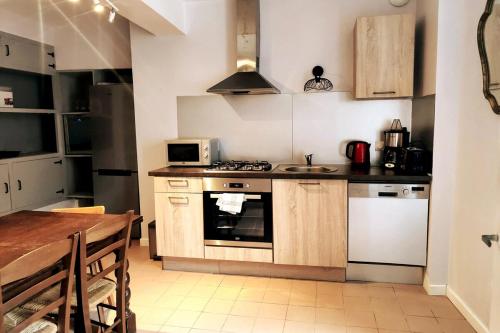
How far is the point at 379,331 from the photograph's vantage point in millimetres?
2332

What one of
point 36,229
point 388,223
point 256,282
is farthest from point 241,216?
point 36,229

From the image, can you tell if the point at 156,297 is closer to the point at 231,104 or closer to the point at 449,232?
the point at 231,104

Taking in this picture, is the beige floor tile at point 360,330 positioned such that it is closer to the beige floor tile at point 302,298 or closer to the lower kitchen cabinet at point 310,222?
the beige floor tile at point 302,298

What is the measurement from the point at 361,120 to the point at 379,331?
72.6 inches

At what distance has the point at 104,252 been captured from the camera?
68.7 inches

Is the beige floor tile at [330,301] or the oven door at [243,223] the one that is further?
the oven door at [243,223]

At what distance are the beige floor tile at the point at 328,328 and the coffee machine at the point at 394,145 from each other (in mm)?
1415

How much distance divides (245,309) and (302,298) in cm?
45

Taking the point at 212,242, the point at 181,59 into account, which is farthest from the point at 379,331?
the point at 181,59

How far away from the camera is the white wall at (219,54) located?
3396mm

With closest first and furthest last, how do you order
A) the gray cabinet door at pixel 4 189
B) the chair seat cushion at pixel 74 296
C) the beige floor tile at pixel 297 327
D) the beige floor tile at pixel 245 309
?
the chair seat cushion at pixel 74 296
the beige floor tile at pixel 297 327
the beige floor tile at pixel 245 309
the gray cabinet door at pixel 4 189

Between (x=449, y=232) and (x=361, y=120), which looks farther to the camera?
(x=361, y=120)

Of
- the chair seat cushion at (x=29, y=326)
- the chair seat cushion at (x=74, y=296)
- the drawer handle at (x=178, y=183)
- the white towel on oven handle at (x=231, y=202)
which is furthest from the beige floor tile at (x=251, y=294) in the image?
the chair seat cushion at (x=29, y=326)

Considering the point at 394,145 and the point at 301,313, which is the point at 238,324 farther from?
the point at 394,145
